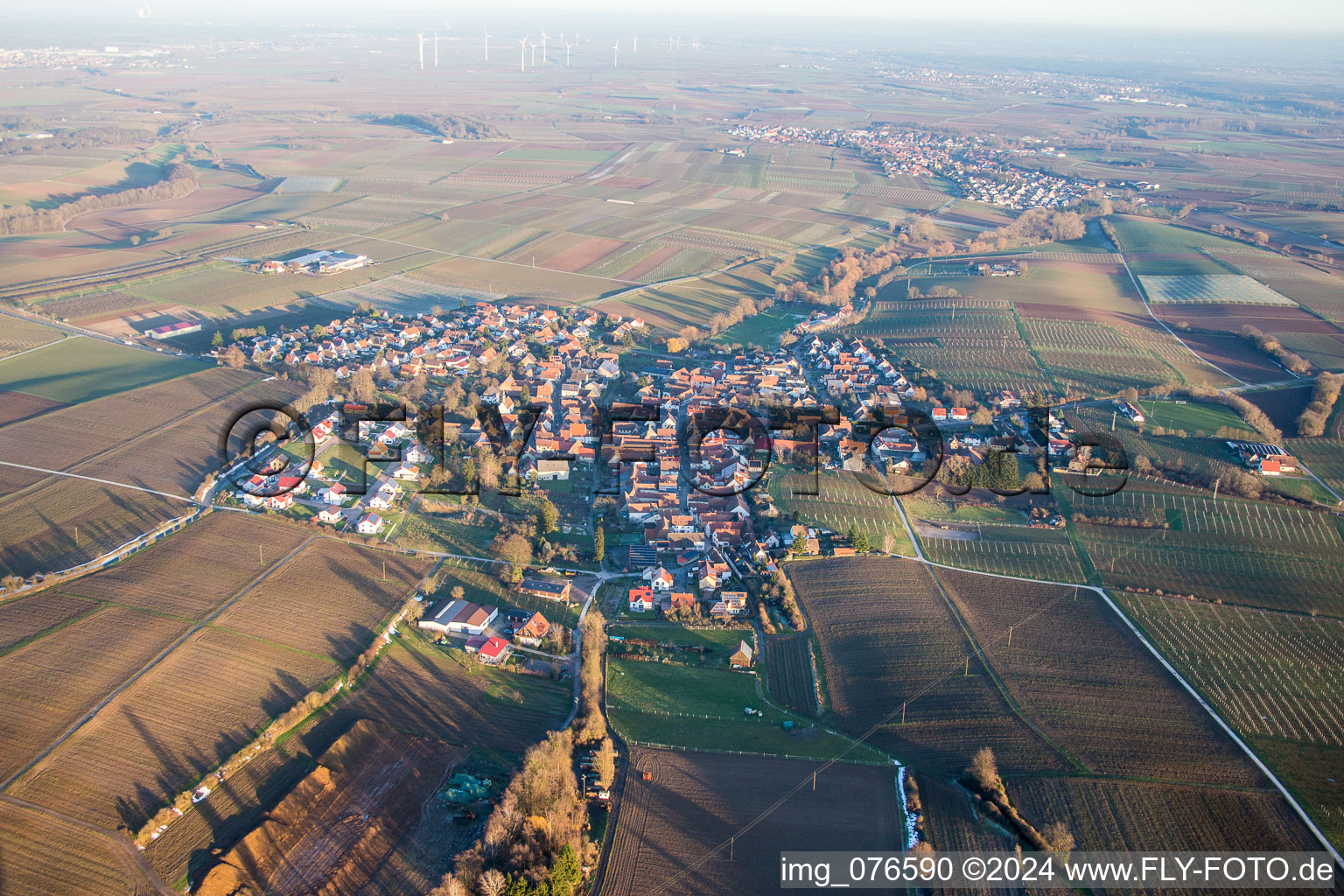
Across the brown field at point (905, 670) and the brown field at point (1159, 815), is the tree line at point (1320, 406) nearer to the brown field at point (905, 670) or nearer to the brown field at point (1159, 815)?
the brown field at point (905, 670)

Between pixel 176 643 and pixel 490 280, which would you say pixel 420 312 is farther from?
pixel 176 643

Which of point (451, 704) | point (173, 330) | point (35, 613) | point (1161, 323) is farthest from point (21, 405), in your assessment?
point (1161, 323)

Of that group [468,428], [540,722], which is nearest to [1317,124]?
[468,428]

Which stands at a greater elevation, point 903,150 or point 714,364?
point 903,150

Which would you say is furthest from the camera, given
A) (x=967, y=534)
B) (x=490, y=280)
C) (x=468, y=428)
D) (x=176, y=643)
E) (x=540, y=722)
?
(x=490, y=280)

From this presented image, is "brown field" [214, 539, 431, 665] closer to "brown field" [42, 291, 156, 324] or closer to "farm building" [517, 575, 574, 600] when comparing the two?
"farm building" [517, 575, 574, 600]

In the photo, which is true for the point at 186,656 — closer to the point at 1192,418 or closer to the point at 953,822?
the point at 953,822

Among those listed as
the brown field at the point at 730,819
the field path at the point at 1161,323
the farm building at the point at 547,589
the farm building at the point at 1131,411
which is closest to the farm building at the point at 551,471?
the farm building at the point at 547,589
